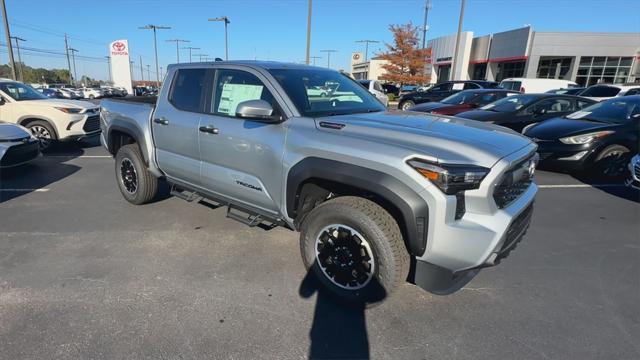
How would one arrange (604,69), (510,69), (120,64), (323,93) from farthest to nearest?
(120,64) → (510,69) → (604,69) → (323,93)

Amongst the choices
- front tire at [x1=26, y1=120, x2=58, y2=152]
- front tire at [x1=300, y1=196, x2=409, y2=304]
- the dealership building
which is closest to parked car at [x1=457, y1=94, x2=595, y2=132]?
front tire at [x1=300, y1=196, x2=409, y2=304]

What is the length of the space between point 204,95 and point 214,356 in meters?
2.50

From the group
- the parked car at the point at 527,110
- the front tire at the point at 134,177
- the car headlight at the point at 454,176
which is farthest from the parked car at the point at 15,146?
the parked car at the point at 527,110

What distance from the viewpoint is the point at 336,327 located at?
103 inches

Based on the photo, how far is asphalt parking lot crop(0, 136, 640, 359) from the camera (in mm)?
2412

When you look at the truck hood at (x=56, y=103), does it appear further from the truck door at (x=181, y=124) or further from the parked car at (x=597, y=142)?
the parked car at (x=597, y=142)

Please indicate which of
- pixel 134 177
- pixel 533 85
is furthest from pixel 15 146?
pixel 533 85

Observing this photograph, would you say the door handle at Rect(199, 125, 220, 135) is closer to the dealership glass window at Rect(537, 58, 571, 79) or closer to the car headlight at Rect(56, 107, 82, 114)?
the car headlight at Rect(56, 107, 82, 114)

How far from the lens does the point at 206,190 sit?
3855mm

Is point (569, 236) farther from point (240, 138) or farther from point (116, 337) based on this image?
point (116, 337)

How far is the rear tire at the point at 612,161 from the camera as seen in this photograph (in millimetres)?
6402

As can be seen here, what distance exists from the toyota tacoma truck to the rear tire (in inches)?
184

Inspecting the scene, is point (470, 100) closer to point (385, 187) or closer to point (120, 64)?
point (385, 187)

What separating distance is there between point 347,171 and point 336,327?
1.11 metres
